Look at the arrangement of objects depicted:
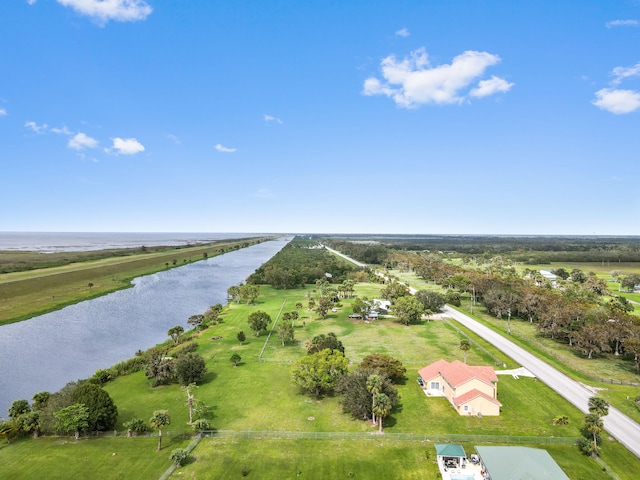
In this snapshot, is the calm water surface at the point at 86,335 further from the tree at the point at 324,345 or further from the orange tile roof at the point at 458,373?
the orange tile roof at the point at 458,373

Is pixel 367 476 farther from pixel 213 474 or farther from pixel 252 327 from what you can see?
pixel 252 327

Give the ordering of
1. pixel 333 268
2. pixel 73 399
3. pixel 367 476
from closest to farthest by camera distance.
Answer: pixel 367 476
pixel 73 399
pixel 333 268

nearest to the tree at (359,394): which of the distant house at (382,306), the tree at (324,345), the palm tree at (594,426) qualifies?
the tree at (324,345)

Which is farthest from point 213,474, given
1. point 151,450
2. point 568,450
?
point 568,450

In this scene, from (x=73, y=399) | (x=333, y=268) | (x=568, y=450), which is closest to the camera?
(x=568, y=450)

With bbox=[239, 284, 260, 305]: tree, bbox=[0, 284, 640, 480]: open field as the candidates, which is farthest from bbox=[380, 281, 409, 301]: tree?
bbox=[239, 284, 260, 305]: tree

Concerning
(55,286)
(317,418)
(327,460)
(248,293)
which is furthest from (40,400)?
(55,286)

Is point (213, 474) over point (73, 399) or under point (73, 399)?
under

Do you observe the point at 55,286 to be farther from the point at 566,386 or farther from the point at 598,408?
the point at 598,408
